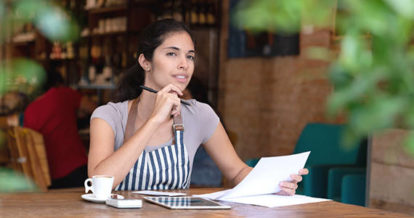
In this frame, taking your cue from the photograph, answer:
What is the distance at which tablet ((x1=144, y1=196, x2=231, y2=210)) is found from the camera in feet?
5.53

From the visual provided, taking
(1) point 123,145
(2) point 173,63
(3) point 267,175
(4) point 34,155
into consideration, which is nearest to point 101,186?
(1) point 123,145

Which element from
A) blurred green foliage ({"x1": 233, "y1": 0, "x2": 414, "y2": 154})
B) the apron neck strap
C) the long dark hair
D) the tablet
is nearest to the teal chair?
the long dark hair

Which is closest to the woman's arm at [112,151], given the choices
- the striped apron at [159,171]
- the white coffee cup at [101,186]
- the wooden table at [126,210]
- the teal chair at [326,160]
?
the striped apron at [159,171]

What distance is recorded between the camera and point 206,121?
2.55 m

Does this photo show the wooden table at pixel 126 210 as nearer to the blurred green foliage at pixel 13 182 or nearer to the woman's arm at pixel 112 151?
the woman's arm at pixel 112 151

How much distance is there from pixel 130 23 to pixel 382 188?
5.23 meters

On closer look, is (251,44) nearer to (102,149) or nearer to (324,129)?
(324,129)

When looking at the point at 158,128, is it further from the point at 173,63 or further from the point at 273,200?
the point at 273,200

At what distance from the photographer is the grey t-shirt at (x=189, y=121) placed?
233cm

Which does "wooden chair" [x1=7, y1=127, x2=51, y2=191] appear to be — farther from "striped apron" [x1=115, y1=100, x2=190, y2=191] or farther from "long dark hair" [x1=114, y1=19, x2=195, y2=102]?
"striped apron" [x1=115, y1=100, x2=190, y2=191]

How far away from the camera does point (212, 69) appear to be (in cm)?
716

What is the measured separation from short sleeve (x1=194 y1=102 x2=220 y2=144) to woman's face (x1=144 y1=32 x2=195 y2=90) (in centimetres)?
23

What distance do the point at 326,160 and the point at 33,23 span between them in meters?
4.57

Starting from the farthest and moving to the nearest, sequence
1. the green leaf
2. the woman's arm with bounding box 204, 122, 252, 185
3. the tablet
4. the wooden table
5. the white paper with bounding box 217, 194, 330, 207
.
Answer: the woman's arm with bounding box 204, 122, 252, 185 → the white paper with bounding box 217, 194, 330, 207 → the tablet → the wooden table → the green leaf
